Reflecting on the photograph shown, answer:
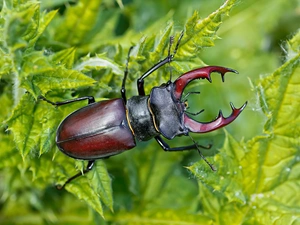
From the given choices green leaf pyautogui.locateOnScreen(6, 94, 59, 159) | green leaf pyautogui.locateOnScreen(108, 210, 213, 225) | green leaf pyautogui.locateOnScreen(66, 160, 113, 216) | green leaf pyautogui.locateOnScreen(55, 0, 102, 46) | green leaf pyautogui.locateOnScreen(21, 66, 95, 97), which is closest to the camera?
green leaf pyautogui.locateOnScreen(21, 66, 95, 97)

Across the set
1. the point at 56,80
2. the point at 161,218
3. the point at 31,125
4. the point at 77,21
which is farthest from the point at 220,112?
the point at 77,21

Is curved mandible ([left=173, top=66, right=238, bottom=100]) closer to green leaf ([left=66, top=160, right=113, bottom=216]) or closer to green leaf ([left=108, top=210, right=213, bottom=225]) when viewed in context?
green leaf ([left=66, top=160, right=113, bottom=216])

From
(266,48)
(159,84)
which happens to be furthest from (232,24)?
(159,84)

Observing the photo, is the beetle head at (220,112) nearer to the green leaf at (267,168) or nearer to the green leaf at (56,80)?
the green leaf at (267,168)

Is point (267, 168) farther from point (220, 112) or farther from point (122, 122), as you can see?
point (122, 122)

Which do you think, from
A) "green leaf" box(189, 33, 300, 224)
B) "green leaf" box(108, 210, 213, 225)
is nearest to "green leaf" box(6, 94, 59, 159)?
"green leaf" box(189, 33, 300, 224)

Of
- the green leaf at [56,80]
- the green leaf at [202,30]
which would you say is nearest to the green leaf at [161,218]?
the green leaf at [202,30]
